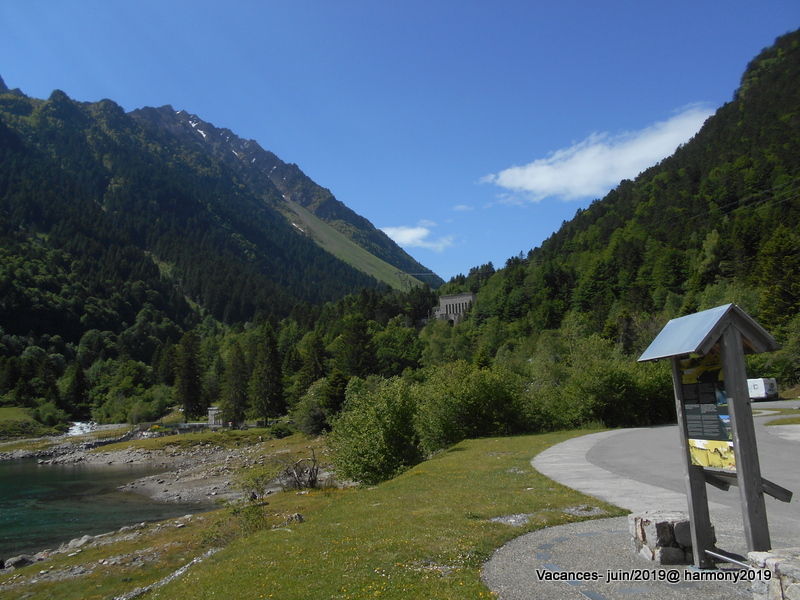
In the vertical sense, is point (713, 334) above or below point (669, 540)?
above

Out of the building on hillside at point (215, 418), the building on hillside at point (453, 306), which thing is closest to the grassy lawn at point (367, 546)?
the building on hillside at point (215, 418)

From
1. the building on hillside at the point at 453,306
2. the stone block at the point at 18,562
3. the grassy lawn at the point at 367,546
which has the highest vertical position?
the building on hillside at the point at 453,306

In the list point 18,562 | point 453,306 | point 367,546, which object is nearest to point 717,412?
point 367,546

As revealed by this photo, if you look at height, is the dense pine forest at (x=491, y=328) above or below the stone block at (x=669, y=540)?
above

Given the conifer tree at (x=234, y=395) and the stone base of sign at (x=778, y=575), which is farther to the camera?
the conifer tree at (x=234, y=395)

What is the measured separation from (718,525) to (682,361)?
4.49m

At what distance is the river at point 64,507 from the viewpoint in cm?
2872

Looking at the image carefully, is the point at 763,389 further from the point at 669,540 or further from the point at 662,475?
the point at 669,540

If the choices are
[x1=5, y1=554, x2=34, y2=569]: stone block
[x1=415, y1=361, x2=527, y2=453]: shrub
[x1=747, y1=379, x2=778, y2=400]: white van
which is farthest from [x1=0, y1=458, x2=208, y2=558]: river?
[x1=747, y1=379, x2=778, y2=400]: white van

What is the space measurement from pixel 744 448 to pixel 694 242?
388 ft

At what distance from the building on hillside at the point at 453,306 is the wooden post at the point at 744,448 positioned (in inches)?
6026

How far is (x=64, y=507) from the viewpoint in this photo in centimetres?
3691

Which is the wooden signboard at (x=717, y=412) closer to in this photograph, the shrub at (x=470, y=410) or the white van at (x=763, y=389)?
the shrub at (x=470, y=410)

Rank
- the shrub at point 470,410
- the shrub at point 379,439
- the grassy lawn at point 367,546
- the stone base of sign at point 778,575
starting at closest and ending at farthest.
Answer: the stone base of sign at point 778,575
the grassy lawn at point 367,546
the shrub at point 379,439
the shrub at point 470,410
